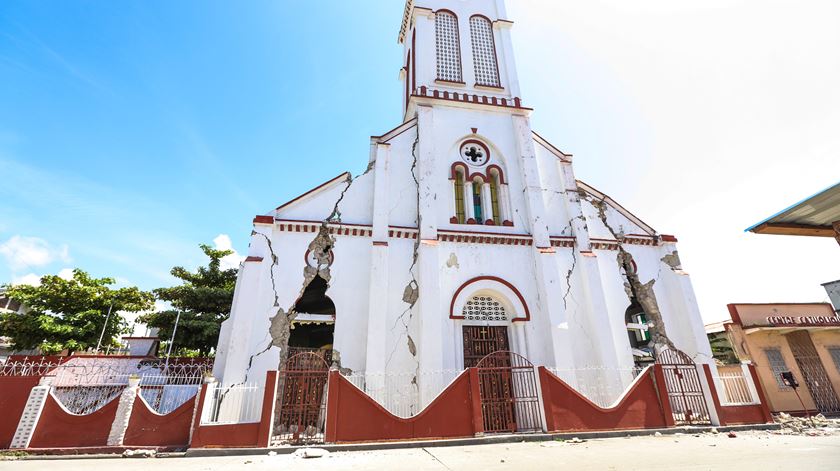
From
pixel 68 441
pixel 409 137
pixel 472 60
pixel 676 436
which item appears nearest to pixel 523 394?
pixel 676 436

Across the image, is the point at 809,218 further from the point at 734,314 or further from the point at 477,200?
the point at 734,314

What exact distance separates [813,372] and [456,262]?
14.5 metres

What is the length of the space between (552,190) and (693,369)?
6459mm

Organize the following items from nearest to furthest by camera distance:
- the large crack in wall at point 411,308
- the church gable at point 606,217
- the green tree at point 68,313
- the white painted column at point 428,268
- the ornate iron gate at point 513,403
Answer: the ornate iron gate at point 513,403, the white painted column at point 428,268, the large crack in wall at point 411,308, the church gable at point 606,217, the green tree at point 68,313

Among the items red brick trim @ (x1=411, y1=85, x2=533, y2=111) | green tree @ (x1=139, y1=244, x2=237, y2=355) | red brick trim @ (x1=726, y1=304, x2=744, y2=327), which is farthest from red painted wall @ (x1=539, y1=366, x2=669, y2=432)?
green tree @ (x1=139, y1=244, x2=237, y2=355)

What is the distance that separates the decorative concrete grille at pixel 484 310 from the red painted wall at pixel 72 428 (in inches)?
324

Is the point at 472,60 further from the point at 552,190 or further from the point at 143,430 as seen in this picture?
the point at 143,430

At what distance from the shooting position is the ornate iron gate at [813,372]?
13.2 meters

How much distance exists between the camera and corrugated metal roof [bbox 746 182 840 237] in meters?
6.03

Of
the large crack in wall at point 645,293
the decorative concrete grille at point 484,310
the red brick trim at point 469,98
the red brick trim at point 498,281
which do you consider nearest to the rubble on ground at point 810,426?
the large crack in wall at point 645,293

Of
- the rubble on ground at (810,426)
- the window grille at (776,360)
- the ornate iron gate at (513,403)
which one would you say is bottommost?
the rubble on ground at (810,426)

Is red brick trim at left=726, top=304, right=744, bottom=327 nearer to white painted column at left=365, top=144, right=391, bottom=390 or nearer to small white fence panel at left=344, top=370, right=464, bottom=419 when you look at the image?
small white fence panel at left=344, top=370, right=464, bottom=419

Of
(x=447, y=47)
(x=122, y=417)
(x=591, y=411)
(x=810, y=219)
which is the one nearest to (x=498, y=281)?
(x=591, y=411)

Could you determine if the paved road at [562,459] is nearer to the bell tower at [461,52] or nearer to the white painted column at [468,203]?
the white painted column at [468,203]
